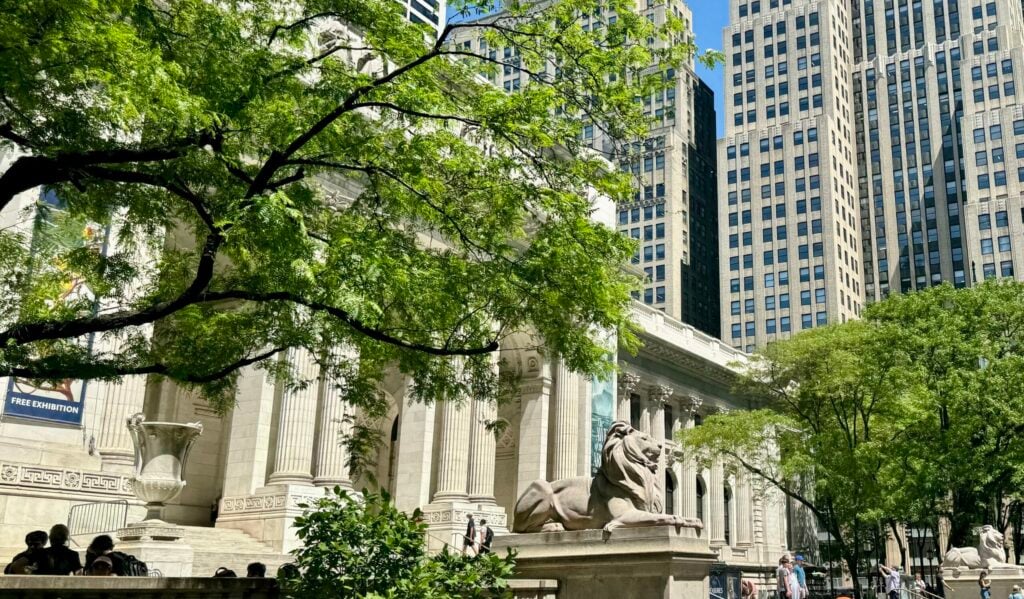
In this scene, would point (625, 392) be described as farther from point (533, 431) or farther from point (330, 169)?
point (330, 169)

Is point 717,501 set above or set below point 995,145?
below

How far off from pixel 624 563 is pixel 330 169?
6.47 metres

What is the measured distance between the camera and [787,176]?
111m

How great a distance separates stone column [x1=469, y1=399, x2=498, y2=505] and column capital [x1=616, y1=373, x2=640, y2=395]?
17.5 meters

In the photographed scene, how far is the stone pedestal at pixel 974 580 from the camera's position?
30078mm

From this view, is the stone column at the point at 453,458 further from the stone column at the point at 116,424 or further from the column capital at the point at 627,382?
the column capital at the point at 627,382

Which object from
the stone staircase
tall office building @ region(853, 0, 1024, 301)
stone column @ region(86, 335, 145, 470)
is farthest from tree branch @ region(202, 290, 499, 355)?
tall office building @ region(853, 0, 1024, 301)

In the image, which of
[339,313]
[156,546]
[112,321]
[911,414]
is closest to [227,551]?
[156,546]

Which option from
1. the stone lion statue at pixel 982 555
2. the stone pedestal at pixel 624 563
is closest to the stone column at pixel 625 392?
the stone lion statue at pixel 982 555

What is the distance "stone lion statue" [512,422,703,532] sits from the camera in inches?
469

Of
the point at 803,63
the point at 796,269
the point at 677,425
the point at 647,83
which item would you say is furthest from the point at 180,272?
the point at 803,63

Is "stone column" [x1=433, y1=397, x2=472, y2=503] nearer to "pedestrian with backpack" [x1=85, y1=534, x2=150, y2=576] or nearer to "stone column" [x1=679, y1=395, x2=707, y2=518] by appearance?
"pedestrian with backpack" [x1=85, y1=534, x2=150, y2=576]

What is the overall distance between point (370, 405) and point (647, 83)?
20.8 feet

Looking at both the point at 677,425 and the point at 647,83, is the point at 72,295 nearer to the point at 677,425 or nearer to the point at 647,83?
the point at 647,83
